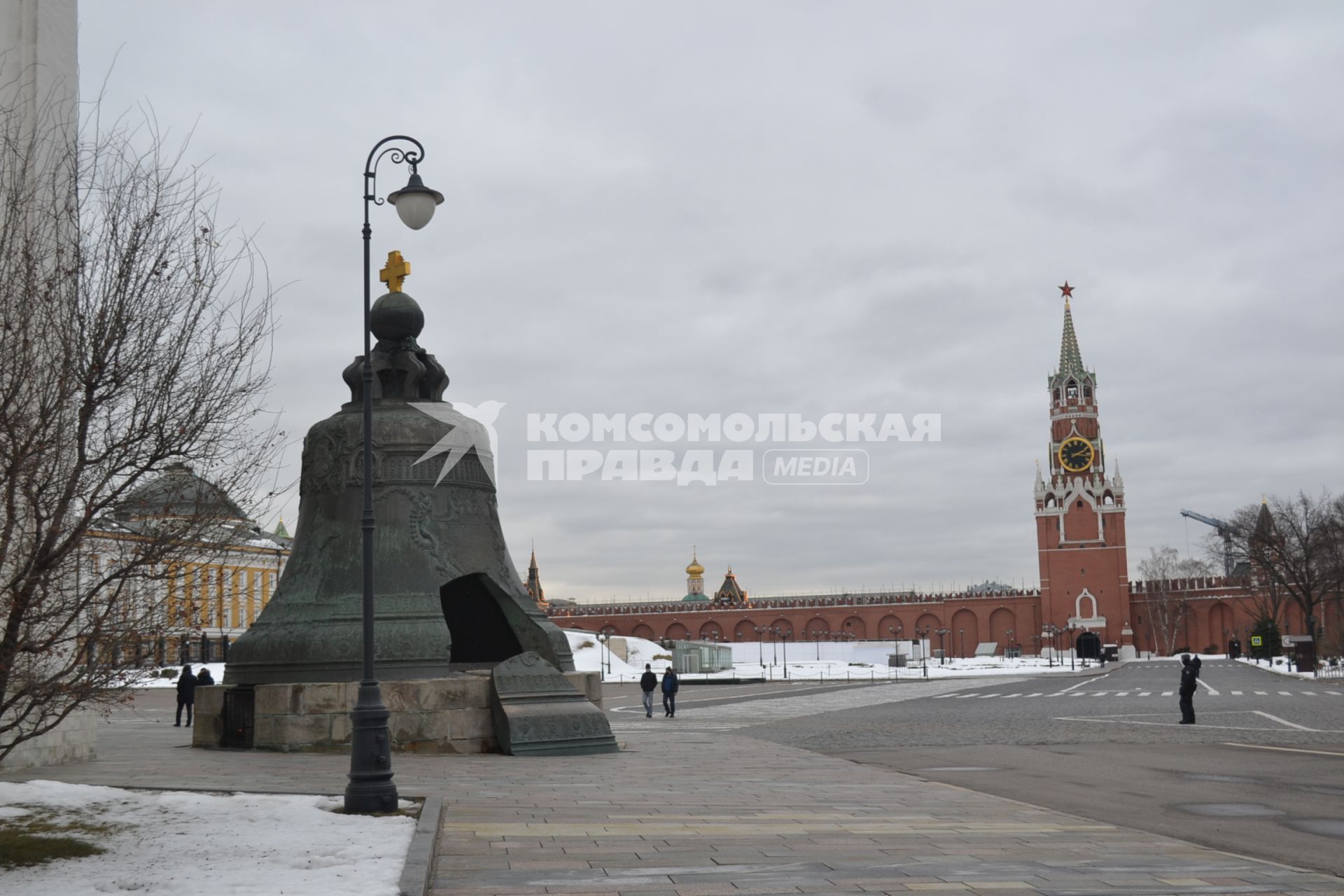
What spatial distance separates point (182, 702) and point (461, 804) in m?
16.6

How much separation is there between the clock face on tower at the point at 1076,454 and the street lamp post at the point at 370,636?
106 metres

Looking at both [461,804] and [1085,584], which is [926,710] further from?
[1085,584]

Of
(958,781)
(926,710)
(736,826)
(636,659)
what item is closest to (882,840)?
(736,826)

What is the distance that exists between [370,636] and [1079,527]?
346 feet

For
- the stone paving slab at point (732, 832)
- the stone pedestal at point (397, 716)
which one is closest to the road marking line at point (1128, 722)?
the stone paving slab at point (732, 832)

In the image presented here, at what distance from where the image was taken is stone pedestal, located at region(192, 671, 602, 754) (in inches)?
623

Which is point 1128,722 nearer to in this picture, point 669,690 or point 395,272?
point 669,690

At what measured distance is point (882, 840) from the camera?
9227mm

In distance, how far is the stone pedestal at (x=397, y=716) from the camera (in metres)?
15.8

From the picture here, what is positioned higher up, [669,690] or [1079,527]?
[1079,527]

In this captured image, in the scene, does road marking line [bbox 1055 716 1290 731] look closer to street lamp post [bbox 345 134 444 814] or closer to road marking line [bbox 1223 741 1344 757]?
road marking line [bbox 1223 741 1344 757]

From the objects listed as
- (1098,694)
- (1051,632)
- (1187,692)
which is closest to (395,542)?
(1187,692)

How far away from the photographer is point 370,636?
10.6 metres

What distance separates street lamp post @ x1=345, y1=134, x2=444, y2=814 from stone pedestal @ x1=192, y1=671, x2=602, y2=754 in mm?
5008
